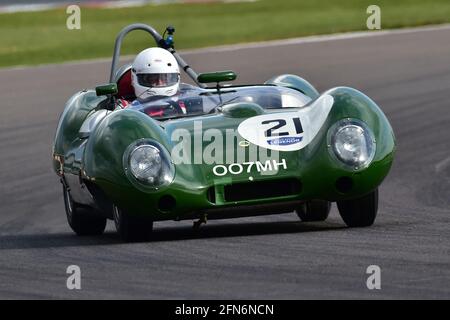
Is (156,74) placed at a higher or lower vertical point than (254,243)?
higher

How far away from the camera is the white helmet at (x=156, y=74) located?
9758 millimetres

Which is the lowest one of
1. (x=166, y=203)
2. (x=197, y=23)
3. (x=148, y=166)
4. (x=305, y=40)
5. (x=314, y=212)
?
(x=197, y=23)

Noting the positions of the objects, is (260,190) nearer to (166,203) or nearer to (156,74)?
(166,203)

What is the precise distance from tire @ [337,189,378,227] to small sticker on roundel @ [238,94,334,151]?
0.56 metres

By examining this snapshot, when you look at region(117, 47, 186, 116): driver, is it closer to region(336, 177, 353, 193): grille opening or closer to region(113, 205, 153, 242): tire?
region(113, 205, 153, 242): tire

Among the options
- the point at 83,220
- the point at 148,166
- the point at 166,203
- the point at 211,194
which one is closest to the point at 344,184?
the point at 211,194

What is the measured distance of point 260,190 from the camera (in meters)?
8.20

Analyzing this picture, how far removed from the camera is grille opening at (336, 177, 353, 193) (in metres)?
8.26

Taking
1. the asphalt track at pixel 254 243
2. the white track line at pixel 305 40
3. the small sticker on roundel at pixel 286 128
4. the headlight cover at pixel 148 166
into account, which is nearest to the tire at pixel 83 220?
the asphalt track at pixel 254 243

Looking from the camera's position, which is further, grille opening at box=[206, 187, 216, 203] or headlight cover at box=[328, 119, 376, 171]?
headlight cover at box=[328, 119, 376, 171]

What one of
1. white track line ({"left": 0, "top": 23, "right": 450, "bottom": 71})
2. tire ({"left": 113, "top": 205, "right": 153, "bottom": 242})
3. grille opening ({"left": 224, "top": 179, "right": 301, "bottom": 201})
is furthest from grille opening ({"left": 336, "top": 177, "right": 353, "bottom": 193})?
white track line ({"left": 0, "top": 23, "right": 450, "bottom": 71})

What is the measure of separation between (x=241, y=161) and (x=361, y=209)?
3.07ft

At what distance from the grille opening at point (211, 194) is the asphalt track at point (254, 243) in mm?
239
